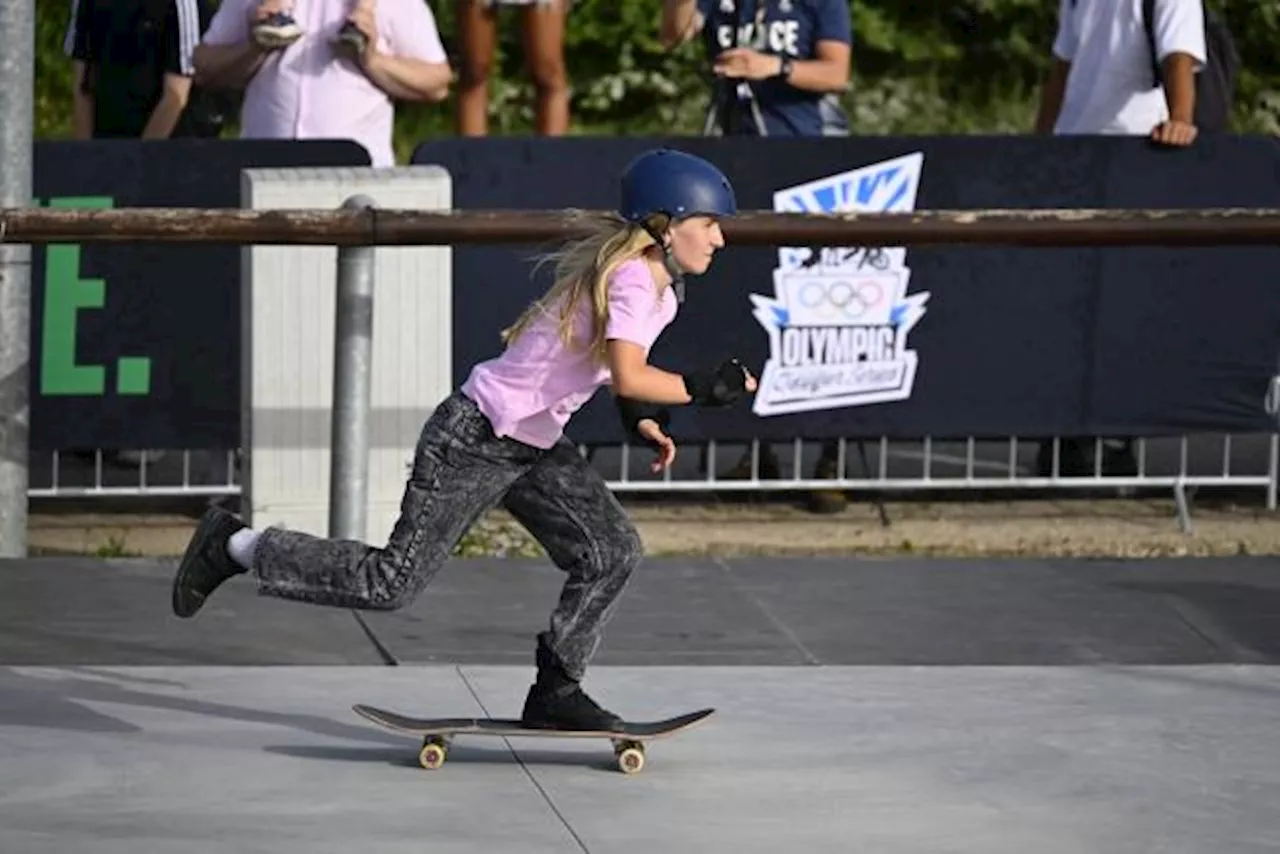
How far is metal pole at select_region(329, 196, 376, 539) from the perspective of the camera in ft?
Result: 33.3

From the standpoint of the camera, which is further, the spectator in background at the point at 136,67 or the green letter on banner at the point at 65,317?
the spectator in background at the point at 136,67

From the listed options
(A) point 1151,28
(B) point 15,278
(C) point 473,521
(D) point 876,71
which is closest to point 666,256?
(C) point 473,521

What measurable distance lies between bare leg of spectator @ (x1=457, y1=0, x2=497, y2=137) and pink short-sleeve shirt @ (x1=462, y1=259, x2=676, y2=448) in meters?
5.85

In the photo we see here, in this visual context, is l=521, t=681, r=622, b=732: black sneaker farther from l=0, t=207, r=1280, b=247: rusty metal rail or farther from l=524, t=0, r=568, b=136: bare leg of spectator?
l=524, t=0, r=568, b=136: bare leg of spectator

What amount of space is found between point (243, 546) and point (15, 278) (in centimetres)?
293

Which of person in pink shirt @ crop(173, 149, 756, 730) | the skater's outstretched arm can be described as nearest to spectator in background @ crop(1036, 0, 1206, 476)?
person in pink shirt @ crop(173, 149, 756, 730)

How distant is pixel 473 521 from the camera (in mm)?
7703

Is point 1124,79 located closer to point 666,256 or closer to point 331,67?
point 331,67

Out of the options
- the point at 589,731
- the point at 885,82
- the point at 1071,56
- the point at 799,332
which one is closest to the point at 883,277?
the point at 799,332

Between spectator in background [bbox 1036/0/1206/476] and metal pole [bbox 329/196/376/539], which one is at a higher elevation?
spectator in background [bbox 1036/0/1206/476]

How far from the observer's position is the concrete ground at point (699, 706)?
277 inches

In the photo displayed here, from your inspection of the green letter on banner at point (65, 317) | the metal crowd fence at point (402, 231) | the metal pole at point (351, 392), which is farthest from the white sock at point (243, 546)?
the green letter on banner at point (65, 317)

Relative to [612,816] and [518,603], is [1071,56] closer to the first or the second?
[518,603]

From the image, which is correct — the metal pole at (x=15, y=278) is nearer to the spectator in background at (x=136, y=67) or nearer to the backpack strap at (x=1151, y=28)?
the spectator in background at (x=136, y=67)
